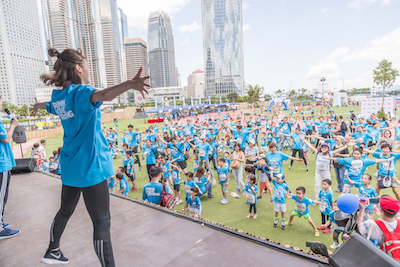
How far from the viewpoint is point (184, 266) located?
2240 mm

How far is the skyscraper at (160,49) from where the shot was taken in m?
171

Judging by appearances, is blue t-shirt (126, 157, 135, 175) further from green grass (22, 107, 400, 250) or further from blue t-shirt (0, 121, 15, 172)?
blue t-shirt (0, 121, 15, 172)

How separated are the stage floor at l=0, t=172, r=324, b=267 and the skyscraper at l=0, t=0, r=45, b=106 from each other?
371 feet

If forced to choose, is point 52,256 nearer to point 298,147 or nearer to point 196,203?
point 196,203

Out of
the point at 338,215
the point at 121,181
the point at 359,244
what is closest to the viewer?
the point at 359,244

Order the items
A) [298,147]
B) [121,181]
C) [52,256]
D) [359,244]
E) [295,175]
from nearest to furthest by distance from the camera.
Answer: [359,244] → [52,256] → [121,181] → [295,175] → [298,147]

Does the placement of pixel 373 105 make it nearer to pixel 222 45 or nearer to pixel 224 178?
pixel 224 178

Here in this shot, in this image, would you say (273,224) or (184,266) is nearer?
(184,266)

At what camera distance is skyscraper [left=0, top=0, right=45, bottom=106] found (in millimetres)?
97812

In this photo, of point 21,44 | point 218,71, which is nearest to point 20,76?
point 21,44

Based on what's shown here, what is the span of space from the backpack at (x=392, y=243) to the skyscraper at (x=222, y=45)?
10826cm

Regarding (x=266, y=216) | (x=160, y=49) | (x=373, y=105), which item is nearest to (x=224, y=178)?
(x=266, y=216)

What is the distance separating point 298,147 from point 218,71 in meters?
103

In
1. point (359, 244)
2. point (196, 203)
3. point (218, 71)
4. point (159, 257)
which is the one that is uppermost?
point (218, 71)
